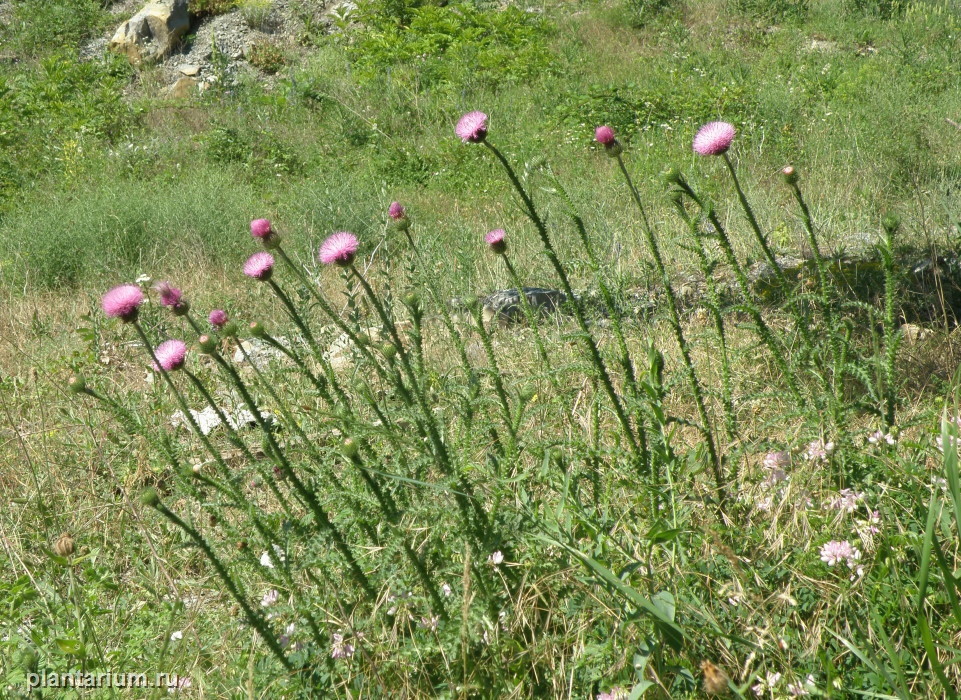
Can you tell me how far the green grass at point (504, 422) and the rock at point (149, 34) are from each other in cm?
341

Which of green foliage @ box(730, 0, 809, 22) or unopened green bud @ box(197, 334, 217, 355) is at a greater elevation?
unopened green bud @ box(197, 334, 217, 355)

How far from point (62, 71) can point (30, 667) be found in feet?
36.1

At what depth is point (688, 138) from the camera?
6598mm

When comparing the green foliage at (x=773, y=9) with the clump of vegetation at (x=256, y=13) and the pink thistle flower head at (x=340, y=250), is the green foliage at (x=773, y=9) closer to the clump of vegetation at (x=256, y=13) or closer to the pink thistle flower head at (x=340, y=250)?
the clump of vegetation at (x=256, y=13)

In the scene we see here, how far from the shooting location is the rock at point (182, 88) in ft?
35.7

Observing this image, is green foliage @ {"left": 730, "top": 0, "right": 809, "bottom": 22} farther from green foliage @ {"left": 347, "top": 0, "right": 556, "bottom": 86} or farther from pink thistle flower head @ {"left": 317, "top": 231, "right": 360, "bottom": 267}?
pink thistle flower head @ {"left": 317, "top": 231, "right": 360, "bottom": 267}

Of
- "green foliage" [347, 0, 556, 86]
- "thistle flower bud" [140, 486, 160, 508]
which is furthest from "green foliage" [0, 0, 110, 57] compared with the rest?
"thistle flower bud" [140, 486, 160, 508]

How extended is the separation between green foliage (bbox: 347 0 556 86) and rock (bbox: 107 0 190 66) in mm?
2731

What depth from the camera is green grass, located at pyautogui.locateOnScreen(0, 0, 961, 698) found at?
1542 millimetres

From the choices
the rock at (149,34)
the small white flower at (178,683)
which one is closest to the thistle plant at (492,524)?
the small white flower at (178,683)

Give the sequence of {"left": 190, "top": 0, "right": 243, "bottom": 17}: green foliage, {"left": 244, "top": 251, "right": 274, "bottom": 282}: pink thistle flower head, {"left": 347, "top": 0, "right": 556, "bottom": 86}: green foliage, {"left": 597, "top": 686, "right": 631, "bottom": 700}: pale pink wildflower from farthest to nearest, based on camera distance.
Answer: {"left": 190, "top": 0, "right": 243, "bottom": 17}: green foliage
{"left": 347, "top": 0, "right": 556, "bottom": 86}: green foliage
{"left": 244, "top": 251, "right": 274, "bottom": 282}: pink thistle flower head
{"left": 597, "top": 686, "right": 631, "bottom": 700}: pale pink wildflower

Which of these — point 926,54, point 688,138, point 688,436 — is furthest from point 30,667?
point 926,54

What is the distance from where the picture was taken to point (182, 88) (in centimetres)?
1099

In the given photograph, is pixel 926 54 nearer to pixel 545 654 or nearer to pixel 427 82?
pixel 427 82
